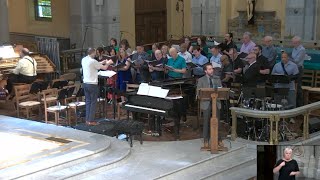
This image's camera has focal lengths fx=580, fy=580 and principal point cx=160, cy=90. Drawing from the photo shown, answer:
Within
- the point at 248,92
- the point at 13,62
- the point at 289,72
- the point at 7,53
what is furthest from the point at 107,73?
the point at 7,53

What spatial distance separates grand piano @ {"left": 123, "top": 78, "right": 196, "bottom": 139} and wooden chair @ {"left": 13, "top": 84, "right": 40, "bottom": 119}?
2697 mm

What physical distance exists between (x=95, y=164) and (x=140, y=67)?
14.2 ft

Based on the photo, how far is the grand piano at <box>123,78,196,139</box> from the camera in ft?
37.2

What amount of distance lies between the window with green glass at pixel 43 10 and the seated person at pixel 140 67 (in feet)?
31.9

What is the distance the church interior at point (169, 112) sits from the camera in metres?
10.1

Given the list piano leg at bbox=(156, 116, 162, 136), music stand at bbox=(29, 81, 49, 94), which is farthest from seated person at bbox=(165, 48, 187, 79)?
music stand at bbox=(29, 81, 49, 94)

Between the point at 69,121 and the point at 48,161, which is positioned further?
the point at 69,121

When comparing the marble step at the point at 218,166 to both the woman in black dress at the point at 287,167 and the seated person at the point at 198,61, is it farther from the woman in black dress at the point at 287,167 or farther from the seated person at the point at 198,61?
the seated person at the point at 198,61

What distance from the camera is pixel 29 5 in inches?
930

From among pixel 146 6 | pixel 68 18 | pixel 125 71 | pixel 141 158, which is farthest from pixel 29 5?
pixel 141 158

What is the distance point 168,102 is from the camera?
37.1 ft

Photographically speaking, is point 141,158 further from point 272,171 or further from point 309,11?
point 309,11

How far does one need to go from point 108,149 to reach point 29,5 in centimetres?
1426

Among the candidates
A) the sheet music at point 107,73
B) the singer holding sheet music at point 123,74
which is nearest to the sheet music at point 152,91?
the sheet music at point 107,73
